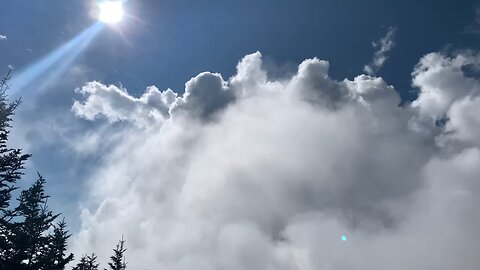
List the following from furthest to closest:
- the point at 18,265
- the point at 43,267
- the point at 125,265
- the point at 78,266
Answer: the point at 125,265
the point at 78,266
the point at 43,267
the point at 18,265

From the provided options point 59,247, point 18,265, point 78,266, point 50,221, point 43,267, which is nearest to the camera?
point 18,265

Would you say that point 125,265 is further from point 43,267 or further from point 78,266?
point 43,267

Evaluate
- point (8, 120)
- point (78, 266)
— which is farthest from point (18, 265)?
point (78, 266)

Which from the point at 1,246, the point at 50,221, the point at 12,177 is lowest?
the point at 1,246

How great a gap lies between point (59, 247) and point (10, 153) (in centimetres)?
1615

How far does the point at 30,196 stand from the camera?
28.5 meters

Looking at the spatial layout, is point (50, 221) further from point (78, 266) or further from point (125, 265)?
point (125, 265)

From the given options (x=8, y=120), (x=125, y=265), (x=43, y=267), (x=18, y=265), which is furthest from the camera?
(x=125, y=265)

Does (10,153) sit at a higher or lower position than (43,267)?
higher

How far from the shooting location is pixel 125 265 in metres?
40.8

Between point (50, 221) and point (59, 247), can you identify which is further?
point (59, 247)

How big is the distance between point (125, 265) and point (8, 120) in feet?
83.5

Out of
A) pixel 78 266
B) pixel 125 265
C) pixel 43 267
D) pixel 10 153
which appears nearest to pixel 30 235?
pixel 43 267

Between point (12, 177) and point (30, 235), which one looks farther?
point (30, 235)
